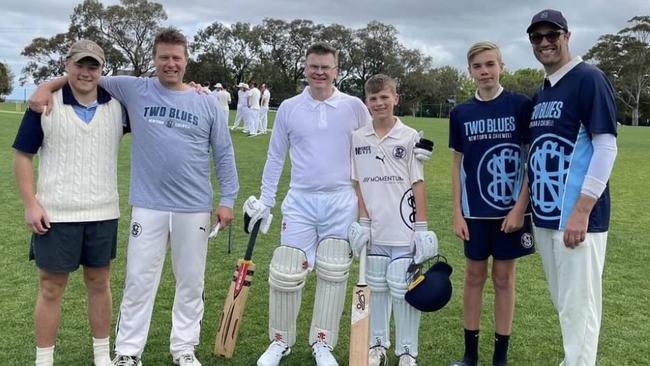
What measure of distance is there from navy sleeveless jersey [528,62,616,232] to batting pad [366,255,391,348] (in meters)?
1.04

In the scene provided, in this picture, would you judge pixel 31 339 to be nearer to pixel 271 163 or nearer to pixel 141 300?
pixel 141 300

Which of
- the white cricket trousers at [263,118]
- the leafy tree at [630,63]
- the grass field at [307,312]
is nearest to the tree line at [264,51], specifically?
the leafy tree at [630,63]

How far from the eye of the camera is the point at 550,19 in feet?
9.84

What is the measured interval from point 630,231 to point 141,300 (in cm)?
677

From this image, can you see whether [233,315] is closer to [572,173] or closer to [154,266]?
[154,266]

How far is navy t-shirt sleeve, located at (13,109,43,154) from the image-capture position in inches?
125

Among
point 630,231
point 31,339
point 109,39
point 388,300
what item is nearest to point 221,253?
point 31,339

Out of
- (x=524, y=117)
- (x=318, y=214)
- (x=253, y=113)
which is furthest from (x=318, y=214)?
(x=253, y=113)

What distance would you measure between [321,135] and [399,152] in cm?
52

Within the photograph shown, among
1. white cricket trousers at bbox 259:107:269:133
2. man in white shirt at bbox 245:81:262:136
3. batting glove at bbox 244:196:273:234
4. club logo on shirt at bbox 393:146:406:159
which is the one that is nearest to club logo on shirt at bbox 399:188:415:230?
club logo on shirt at bbox 393:146:406:159

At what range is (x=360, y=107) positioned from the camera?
3867mm

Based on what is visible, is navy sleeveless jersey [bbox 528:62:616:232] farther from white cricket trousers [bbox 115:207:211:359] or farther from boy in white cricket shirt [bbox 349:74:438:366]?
white cricket trousers [bbox 115:207:211:359]

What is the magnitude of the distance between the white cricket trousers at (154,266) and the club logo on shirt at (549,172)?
6.51 ft

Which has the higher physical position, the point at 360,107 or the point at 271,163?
the point at 360,107
